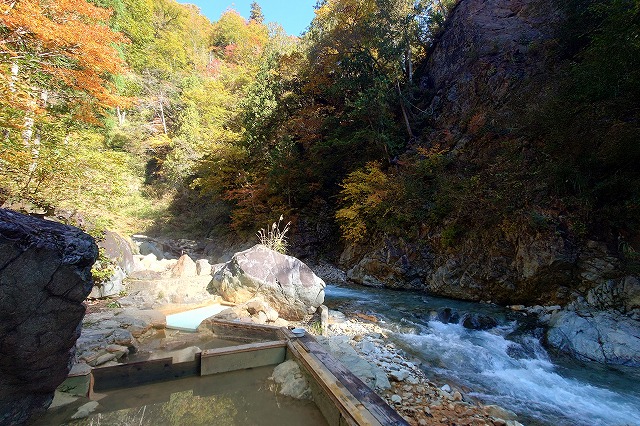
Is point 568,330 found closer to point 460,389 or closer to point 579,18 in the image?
point 460,389

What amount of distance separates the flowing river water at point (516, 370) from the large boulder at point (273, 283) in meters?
1.63

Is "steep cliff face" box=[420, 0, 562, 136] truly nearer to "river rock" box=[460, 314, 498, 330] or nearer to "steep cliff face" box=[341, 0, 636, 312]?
"steep cliff face" box=[341, 0, 636, 312]

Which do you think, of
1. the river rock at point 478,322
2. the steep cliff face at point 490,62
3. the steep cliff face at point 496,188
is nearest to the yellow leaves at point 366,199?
the steep cliff face at point 496,188

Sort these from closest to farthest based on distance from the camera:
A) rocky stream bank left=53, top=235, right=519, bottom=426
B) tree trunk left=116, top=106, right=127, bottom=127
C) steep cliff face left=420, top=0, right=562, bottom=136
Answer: rocky stream bank left=53, top=235, right=519, bottom=426, steep cliff face left=420, top=0, right=562, bottom=136, tree trunk left=116, top=106, right=127, bottom=127

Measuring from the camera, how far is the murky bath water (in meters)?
2.71

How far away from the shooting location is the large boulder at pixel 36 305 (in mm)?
1820

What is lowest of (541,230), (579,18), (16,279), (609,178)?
(16,279)

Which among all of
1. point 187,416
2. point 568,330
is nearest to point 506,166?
point 568,330

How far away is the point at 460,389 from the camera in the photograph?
149 inches

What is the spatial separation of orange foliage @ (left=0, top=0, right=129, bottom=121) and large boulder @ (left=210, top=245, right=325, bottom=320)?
15.2 feet

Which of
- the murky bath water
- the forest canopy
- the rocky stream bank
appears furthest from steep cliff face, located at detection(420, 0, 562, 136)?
the murky bath water

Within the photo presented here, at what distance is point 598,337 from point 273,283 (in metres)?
5.90

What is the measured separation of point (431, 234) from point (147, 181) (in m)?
19.6

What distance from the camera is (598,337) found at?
491 centimetres
